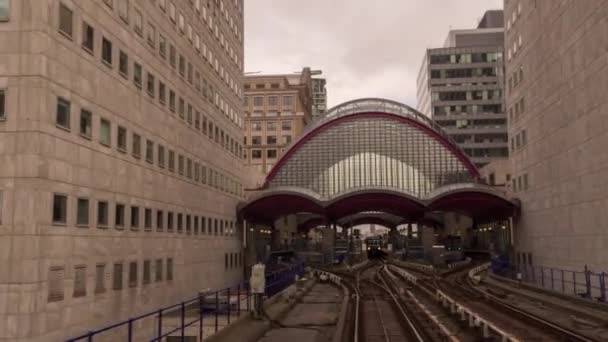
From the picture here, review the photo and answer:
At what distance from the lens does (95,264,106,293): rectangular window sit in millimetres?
29766

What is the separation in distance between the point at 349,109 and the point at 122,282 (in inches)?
3169

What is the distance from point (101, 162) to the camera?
3072cm

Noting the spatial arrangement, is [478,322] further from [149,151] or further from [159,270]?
[149,151]

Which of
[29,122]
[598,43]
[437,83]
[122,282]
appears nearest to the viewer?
[29,122]

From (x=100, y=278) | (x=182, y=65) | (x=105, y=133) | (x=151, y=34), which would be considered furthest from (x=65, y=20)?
(x=182, y=65)

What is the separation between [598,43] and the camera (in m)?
36.4

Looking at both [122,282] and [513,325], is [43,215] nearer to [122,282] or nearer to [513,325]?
[122,282]

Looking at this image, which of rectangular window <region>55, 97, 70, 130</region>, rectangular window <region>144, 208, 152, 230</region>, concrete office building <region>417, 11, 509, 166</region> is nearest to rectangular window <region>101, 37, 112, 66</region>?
rectangular window <region>55, 97, 70, 130</region>

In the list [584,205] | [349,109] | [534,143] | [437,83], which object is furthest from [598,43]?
[437,83]

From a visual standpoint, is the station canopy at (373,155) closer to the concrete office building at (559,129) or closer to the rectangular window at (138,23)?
the concrete office building at (559,129)

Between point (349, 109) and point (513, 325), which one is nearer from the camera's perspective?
point (513, 325)

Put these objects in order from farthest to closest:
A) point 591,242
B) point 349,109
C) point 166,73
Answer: point 349,109, point 166,73, point 591,242

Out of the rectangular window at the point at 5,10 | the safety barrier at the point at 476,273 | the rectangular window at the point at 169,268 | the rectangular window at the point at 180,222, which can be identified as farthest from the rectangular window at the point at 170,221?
the safety barrier at the point at 476,273

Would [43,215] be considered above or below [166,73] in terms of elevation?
below
